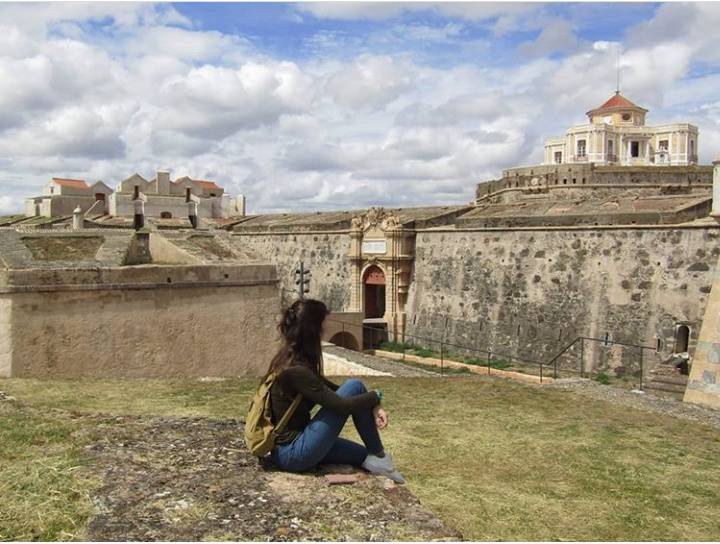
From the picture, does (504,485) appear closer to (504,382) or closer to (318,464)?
(318,464)

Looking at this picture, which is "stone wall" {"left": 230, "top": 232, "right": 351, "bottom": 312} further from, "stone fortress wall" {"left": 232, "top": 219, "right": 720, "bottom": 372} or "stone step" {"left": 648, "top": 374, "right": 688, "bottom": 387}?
"stone step" {"left": 648, "top": 374, "right": 688, "bottom": 387}

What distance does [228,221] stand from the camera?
41312 millimetres

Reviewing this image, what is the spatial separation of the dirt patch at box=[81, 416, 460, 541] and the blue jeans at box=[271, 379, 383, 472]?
0.10 meters

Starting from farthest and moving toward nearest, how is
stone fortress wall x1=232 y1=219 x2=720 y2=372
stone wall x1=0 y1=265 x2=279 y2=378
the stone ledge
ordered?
the stone ledge → stone fortress wall x1=232 y1=219 x2=720 y2=372 → stone wall x1=0 y1=265 x2=279 y2=378

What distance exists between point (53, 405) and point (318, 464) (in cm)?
390

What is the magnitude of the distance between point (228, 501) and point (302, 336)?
113cm

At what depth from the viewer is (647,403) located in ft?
32.2

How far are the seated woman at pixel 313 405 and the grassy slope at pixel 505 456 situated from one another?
809 mm

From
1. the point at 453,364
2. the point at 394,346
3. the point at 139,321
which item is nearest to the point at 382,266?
the point at 394,346

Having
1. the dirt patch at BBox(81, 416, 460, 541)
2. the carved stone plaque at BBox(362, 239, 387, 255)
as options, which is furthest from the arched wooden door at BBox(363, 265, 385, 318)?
the dirt patch at BBox(81, 416, 460, 541)

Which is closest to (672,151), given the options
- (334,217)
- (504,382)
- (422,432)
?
(334,217)

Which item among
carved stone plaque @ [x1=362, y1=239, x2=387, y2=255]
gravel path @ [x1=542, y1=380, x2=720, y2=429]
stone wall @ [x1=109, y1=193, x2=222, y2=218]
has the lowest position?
gravel path @ [x1=542, y1=380, x2=720, y2=429]

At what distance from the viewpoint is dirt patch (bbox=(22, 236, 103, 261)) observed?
11148 millimetres

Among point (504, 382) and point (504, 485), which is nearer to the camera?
point (504, 485)
